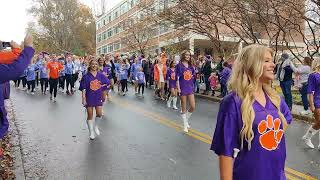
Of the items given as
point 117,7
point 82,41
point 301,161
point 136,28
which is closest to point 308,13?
point 301,161

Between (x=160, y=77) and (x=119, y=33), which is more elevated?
(x=119, y=33)

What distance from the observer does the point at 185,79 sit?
35.8 feet

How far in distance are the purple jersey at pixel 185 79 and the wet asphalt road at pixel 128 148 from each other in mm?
940

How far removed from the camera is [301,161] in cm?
756

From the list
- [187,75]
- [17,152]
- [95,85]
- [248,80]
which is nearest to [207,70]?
[187,75]

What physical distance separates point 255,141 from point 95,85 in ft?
24.2

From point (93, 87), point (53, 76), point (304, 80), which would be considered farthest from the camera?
point (53, 76)

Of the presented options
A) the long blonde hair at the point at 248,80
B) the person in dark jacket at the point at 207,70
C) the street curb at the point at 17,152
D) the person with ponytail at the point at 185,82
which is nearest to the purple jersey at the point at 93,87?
the street curb at the point at 17,152

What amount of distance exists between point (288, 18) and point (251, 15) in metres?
2.08

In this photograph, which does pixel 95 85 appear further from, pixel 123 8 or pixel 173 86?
pixel 123 8

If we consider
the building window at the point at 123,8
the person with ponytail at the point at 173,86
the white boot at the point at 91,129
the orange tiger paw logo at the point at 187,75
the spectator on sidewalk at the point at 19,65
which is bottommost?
the white boot at the point at 91,129

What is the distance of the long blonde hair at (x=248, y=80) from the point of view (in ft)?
9.78

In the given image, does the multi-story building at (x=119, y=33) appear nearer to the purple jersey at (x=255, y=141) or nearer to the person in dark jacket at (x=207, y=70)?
the person in dark jacket at (x=207, y=70)

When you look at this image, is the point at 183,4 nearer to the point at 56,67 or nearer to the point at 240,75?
the point at 56,67
